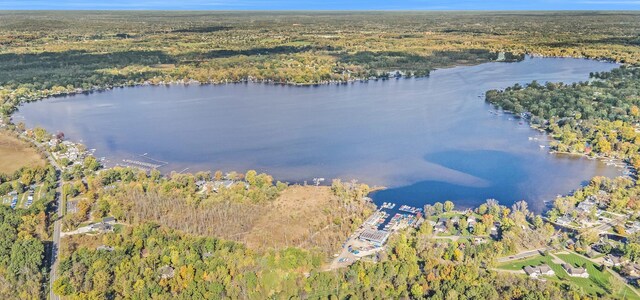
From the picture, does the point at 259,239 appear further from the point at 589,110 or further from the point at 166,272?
the point at 589,110

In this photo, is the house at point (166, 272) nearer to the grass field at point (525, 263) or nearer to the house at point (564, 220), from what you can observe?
the grass field at point (525, 263)

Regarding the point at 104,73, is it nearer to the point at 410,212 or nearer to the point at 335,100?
the point at 335,100

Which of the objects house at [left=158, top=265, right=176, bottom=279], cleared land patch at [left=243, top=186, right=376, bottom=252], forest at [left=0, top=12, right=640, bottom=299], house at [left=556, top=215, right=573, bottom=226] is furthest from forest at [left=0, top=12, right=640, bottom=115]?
house at [left=556, top=215, right=573, bottom=226]

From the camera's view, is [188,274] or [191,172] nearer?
[188,274]

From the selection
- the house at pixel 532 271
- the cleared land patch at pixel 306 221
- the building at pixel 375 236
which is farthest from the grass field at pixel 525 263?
the cleared land patch at pixel 306 221

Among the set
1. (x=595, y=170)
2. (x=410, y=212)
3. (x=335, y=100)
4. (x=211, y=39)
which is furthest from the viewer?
(x=211, y=39)

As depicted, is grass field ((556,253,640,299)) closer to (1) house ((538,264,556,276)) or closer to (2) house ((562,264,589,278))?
(2) house ((562,264,589,278))

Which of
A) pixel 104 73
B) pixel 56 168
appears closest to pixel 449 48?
pixel 104 73

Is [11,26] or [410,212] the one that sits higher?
[11,26]
